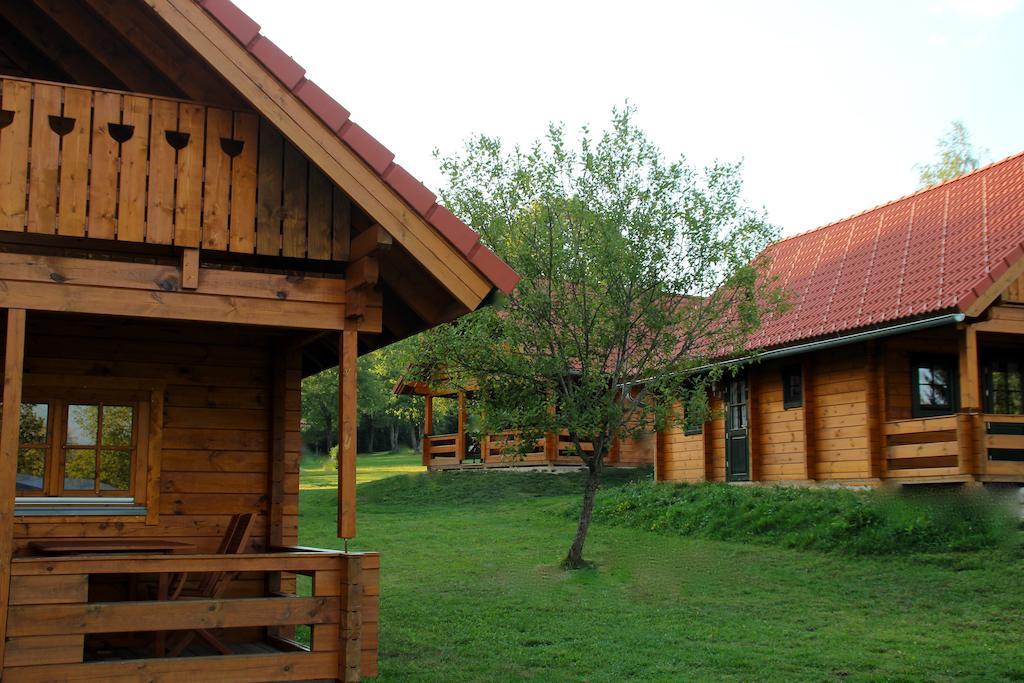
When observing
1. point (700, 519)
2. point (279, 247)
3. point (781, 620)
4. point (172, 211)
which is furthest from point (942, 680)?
point (700, 519)

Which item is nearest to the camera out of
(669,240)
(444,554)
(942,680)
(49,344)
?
(942,680)

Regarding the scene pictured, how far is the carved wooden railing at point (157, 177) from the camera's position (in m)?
7.98

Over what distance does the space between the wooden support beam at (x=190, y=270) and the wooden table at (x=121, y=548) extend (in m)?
2.07

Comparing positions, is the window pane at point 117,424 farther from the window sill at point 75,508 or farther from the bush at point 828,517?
the bush at point 828,517

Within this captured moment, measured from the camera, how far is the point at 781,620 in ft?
39.6

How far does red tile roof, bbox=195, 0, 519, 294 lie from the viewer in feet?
26.4

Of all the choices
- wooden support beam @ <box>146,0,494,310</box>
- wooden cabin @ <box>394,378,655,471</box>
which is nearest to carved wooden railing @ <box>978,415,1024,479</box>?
wooden support beam @ <box>146,0,494,310</box>

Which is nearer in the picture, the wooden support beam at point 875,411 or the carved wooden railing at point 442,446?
the wooden support beam at point 875,411

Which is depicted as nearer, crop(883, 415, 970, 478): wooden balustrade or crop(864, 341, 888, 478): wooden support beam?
crop(883, 415, 970, 478): wooden balustrade

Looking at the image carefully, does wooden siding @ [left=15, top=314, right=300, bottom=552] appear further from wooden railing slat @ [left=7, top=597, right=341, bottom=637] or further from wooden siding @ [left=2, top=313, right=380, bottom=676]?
wooden railing slat @ [left=7, top=597, right=341, bottom=637]

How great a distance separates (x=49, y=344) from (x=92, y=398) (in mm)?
600

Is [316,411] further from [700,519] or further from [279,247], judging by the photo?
[279,247]

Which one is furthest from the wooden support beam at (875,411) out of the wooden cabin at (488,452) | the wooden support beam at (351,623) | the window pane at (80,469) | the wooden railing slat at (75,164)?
the wooden railing slat at (75,164)

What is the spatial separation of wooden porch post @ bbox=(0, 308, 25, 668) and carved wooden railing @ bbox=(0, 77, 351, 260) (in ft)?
2.61
